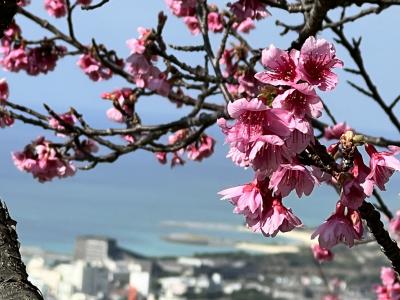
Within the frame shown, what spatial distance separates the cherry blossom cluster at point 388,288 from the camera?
→ 3.29m

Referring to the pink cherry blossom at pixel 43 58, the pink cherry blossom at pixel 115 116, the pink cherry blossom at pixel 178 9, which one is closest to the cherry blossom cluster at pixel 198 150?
the pink cherry blossom at pixel 115 116

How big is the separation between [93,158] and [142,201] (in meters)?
33.7

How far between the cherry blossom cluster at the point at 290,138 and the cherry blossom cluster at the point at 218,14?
1413mm

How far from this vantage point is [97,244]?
15.0 metres

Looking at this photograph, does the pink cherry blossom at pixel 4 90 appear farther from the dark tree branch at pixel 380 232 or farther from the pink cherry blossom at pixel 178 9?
the dark tree branch at pixel 380 232

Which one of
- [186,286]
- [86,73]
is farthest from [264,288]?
[86,73]

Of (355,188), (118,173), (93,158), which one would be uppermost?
(118,173)

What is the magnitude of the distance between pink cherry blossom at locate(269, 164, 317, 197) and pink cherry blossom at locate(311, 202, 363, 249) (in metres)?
0.14

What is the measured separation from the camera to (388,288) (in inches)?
136

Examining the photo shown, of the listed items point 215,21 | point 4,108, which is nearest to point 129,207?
point 215,21

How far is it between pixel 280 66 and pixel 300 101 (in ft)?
0.22

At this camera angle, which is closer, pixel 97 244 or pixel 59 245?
pixel 97 244

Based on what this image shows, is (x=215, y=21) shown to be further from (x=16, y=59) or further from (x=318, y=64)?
(x=318, y=64)

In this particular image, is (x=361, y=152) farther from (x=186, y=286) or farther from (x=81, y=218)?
(x=81, y=218)
